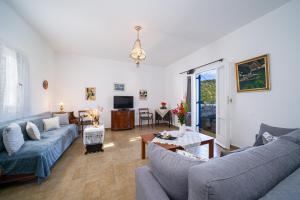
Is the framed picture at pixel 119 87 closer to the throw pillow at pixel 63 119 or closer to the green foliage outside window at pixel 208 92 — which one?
the throw pillow at pixel 63 119

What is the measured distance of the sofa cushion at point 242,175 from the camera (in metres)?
0.50

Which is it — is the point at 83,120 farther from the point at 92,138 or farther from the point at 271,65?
the point at 271,65

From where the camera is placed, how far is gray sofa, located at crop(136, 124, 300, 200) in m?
0.51

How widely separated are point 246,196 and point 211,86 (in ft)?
17.9

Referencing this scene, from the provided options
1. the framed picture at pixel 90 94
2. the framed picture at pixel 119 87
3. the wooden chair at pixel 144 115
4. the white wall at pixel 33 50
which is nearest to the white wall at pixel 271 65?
the wooden chair at pixel 144 115

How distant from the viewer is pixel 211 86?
5.39m

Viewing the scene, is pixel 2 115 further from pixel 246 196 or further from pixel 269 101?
pixel 269 101

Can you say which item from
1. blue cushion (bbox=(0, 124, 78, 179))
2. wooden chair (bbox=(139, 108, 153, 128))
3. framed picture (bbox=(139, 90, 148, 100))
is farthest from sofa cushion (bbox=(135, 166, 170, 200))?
framed picture (bbox=(139, 90, 148, 100))

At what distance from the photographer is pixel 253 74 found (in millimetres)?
2602

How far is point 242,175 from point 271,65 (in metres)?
2.77

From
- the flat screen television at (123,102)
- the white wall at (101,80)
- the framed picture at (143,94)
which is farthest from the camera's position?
the framed picture at (143,94)

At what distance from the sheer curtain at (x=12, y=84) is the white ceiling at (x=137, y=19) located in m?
0.94

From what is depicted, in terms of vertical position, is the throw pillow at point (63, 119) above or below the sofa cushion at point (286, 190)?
below

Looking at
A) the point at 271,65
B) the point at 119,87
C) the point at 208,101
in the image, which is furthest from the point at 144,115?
the point at 271,65
